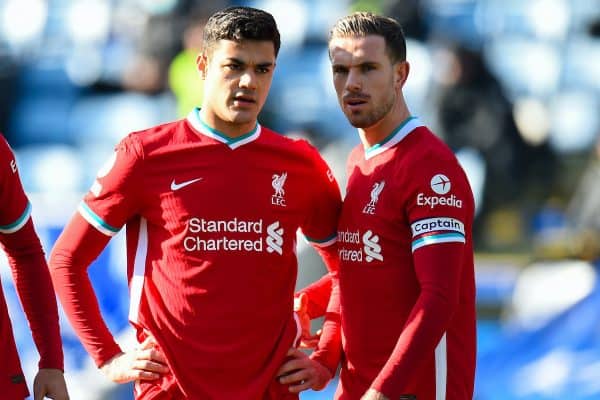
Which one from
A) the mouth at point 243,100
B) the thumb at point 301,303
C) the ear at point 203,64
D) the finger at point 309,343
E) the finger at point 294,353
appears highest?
the ear at point 203,64

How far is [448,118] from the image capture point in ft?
28.2

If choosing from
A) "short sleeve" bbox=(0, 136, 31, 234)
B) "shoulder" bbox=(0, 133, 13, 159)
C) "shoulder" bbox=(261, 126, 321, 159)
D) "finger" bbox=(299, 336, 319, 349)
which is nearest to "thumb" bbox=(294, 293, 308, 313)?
"finger" bbox=(299, 336, 319, 349)

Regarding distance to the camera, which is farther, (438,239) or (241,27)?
(241,27)

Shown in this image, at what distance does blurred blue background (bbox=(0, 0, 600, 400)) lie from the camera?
7785mm

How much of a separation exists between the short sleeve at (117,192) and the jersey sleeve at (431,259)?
33.9 inches

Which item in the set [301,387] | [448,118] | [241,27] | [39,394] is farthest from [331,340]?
[448,118]

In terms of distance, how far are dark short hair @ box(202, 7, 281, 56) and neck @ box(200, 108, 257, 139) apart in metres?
0.22

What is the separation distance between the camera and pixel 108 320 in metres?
7.53

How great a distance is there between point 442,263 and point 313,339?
2.26 ft

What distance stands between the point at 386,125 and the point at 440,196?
37cm

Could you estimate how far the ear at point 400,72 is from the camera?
160 inches

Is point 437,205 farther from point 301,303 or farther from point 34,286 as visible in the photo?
point 34,286

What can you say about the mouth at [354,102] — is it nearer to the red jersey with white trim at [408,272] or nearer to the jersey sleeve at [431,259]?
the red jersey with white trim at [408,272]

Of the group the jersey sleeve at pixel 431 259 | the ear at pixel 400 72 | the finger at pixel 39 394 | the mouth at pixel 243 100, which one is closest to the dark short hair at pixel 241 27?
the mouth at pixel 243 100
